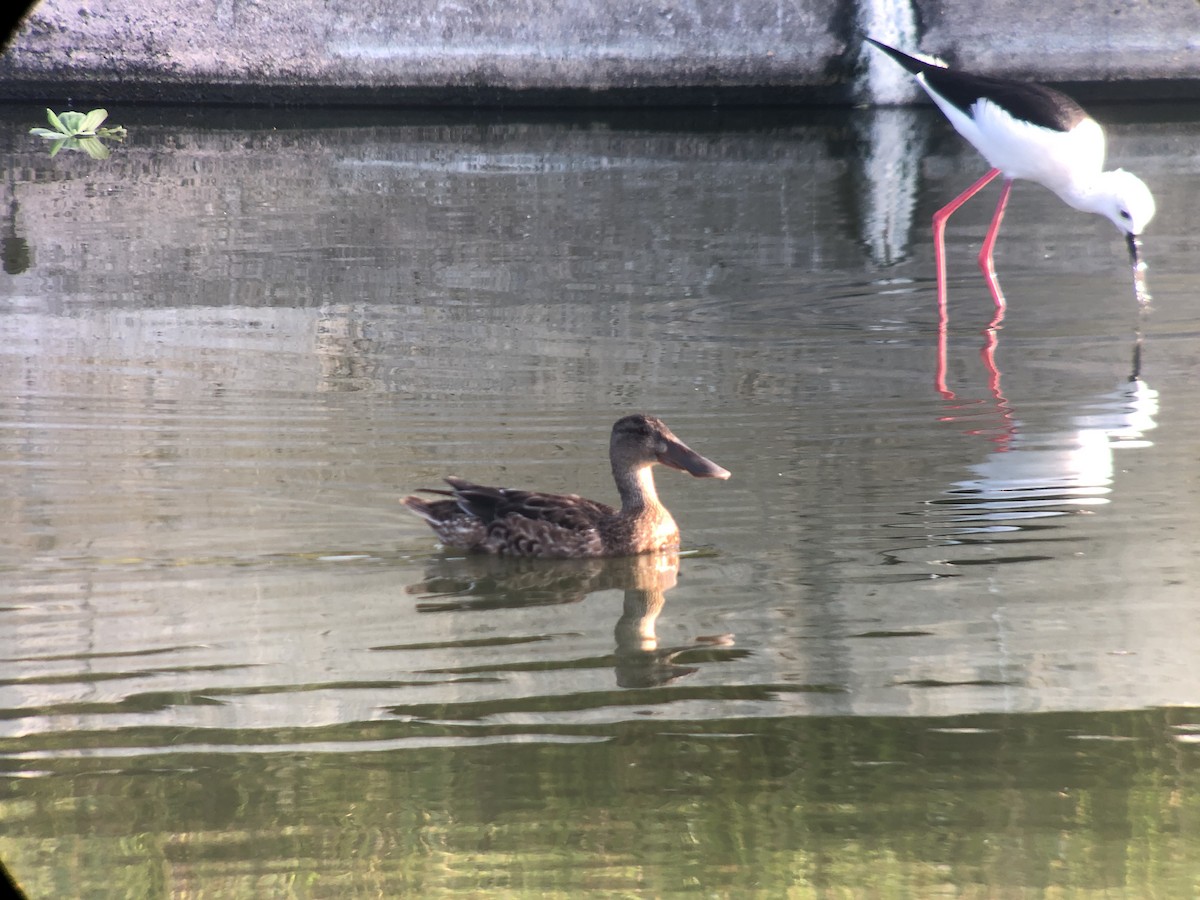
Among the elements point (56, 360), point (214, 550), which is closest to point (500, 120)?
point (56, 360)

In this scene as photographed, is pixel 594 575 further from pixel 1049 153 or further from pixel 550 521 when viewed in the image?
pixel 1049 153

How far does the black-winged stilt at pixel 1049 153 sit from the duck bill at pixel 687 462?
13.1 feet

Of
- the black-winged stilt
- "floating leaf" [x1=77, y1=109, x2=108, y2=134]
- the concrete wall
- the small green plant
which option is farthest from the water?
the concrete wall

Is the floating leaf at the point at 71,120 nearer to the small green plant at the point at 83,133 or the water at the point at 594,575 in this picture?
the small green plant at the point at 83,133

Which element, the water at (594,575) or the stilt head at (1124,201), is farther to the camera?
the stilt head at (1124,201)

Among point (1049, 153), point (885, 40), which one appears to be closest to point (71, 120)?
point (885, 40)

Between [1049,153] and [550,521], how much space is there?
17.5 feet

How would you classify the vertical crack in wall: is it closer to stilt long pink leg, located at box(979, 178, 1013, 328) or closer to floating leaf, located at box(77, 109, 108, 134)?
stilt long pink leg, located at box(979, 178, 1013, 328)

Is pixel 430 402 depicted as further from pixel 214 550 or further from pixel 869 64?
pixel 869 64

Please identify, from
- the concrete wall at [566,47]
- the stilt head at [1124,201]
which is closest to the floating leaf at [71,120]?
the concrete wall at [566,47]

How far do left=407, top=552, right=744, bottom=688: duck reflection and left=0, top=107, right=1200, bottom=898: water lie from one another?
3 cm

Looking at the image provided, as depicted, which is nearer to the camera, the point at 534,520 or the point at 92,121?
the point at 534,520

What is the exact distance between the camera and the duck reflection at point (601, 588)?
5.10m

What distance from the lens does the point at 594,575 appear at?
20.0 ft
